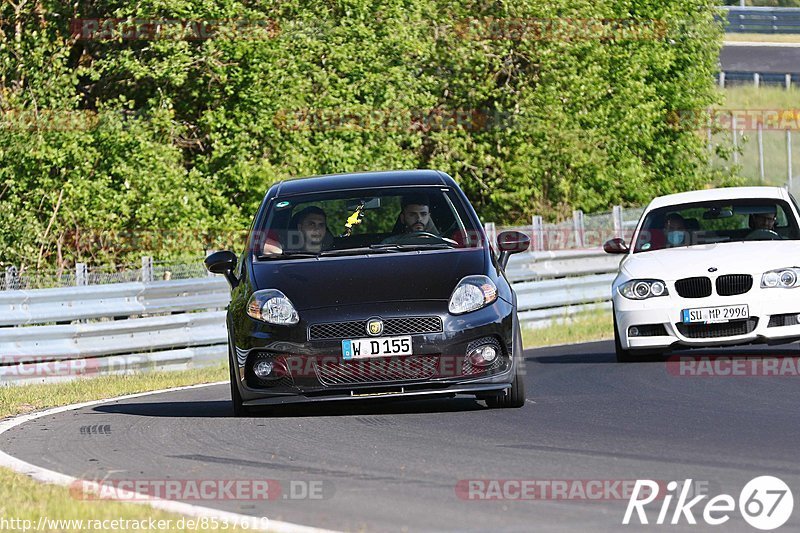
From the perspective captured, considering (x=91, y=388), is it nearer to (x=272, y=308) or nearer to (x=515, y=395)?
(x=272, y=308)

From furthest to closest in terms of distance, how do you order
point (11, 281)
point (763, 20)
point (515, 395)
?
point (763, 20)
point (11, 281)
point (515, 395)

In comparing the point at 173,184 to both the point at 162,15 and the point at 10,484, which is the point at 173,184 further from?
the point at 10,484

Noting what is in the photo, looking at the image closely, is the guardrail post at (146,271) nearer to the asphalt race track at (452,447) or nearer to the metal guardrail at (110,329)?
the metal guardrail at (110,329)

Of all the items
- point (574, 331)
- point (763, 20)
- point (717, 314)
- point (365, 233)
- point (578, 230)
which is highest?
point (365, 233)

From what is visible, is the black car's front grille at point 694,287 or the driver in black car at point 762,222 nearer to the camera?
the black car's front grille at point 694,287

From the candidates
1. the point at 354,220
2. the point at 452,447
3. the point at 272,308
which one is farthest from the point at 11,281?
the point at 452,447

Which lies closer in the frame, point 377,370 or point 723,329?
point 377,370

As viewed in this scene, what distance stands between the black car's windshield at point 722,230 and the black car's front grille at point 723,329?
1.24m

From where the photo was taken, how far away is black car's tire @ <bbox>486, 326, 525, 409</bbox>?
10305mm

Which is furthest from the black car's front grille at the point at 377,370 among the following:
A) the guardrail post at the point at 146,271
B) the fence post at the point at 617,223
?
the fence post at the point at 617,223

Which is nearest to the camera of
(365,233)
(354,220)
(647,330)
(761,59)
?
(365,233)

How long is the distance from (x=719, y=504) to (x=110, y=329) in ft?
36.7

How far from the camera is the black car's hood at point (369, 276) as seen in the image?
9906 mm

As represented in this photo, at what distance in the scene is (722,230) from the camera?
1502cm
